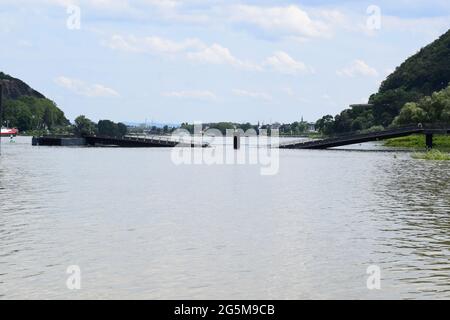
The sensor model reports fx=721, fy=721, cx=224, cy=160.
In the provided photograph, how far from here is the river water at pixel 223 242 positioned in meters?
19.7

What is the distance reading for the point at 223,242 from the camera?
26969mm

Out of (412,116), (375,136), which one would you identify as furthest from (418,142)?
(375,136)

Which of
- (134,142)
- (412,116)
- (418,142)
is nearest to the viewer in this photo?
(134,142)

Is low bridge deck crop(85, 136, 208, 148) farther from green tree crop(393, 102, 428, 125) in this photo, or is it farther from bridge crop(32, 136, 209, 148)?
green tree crop(393, 102, 428, 125)

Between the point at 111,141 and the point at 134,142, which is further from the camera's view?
the point at 134,142

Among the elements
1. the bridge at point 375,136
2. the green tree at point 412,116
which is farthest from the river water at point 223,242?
the green tree at point 412,116

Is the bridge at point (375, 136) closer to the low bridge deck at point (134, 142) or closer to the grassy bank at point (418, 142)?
the grassy bank at point (418, 142)

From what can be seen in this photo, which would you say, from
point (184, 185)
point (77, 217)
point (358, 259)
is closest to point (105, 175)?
point (184, 185)

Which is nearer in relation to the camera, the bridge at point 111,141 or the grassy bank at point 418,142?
the grassy bank at point 418,142

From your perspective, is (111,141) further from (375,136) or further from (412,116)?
(412,116)

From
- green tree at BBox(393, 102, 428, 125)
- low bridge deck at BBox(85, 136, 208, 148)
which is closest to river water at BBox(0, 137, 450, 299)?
low bridge deck at BBox(85, 136, 208, 148)

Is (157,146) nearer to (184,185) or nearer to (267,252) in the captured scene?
(184,185)

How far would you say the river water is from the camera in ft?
64.7
